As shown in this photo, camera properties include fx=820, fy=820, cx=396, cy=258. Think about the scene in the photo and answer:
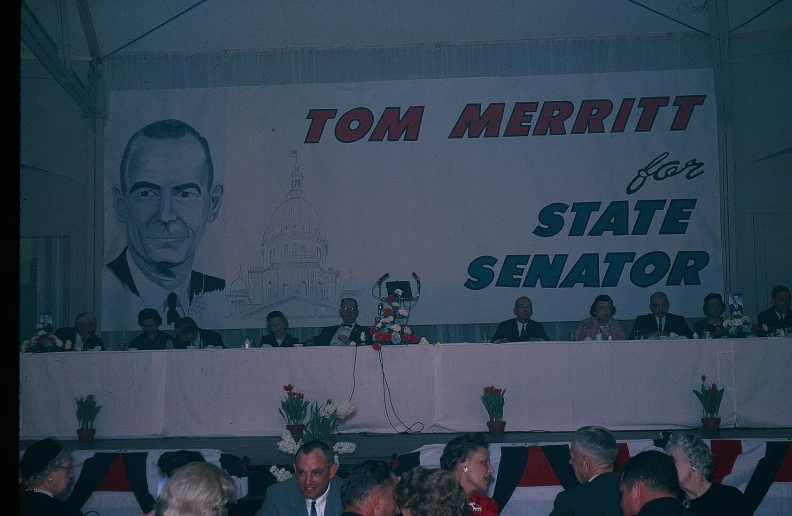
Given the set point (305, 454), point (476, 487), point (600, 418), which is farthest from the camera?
point (600, 418)

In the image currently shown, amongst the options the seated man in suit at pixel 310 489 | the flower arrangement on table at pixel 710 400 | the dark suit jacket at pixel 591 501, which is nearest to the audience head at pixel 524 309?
the flower arrangement on table at pixel 710 400

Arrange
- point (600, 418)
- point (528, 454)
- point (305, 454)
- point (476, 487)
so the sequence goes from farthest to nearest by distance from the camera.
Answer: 1. point (600, 418)
2. point (528, 454)
3. point (305, 454)
4. point (476, 487)

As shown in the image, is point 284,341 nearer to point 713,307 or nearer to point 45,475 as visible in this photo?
point 713,307

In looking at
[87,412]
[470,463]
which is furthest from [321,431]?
[470,463]

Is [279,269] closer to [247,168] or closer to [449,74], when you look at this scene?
[247,168]

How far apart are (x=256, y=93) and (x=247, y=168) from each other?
3.07ft

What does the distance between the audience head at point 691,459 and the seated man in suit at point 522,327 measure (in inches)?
185

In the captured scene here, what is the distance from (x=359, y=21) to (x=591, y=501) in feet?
25.0

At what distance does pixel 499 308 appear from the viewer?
983cm

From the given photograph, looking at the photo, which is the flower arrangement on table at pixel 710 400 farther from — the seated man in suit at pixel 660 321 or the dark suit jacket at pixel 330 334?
the dark suit jacket at pixel 330 334

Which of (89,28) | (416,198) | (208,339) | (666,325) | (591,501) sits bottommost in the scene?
(591,501)

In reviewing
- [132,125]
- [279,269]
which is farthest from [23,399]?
[132,125]

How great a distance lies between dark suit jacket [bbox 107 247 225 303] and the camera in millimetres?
10047

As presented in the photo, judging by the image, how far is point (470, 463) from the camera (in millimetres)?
3631
